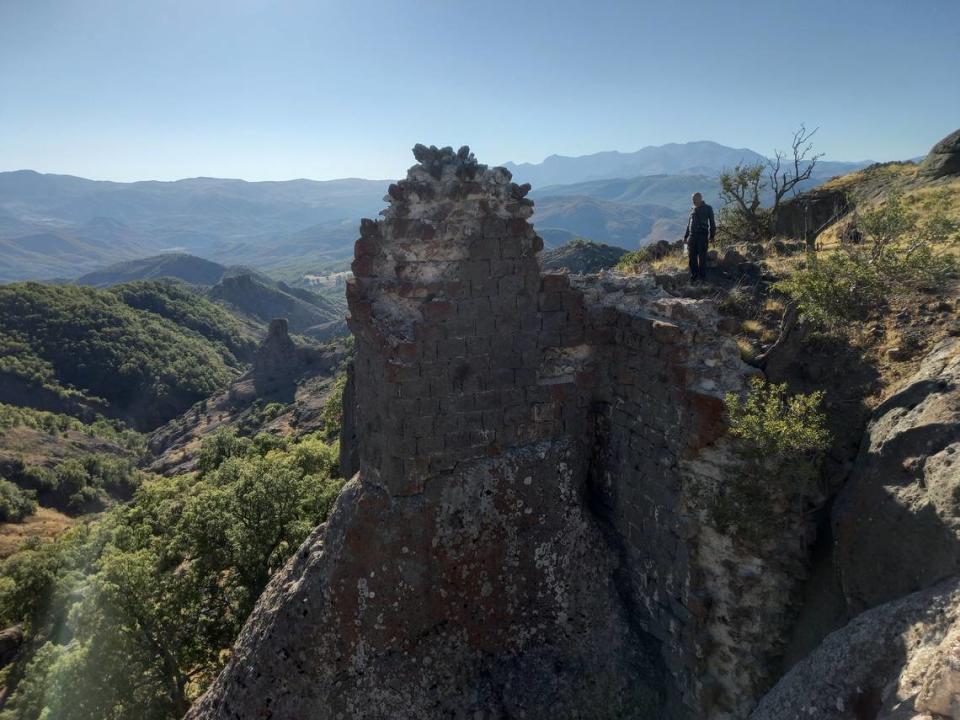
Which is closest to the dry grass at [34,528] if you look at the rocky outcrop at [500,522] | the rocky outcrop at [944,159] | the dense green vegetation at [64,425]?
the dense green vegetation at [64,425]

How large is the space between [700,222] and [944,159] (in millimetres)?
14950

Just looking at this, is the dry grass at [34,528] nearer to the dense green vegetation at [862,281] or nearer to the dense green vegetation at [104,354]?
the dense green vegetation at [104,354]

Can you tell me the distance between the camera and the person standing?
944cm

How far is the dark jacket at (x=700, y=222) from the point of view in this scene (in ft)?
30.9

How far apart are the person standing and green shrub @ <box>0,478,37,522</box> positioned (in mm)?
47329

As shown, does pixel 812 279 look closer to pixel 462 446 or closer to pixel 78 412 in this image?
pixel 462 446

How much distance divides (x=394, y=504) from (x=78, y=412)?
267 feet

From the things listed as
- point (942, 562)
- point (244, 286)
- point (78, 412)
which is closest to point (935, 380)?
point (942, 562)

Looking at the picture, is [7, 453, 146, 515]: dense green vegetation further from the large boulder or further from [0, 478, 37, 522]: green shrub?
the large boulder

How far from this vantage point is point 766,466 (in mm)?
5191

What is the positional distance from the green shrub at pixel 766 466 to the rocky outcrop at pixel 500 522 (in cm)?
18

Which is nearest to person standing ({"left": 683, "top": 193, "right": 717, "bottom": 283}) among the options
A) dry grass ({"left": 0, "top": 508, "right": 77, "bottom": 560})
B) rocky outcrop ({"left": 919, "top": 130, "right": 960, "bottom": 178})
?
rocky outcrop ({"left": 919, "top": 130, "right": 960, "bottom": 178})

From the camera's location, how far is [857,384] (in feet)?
18.5

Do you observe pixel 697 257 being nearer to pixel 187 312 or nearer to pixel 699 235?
pixel 699 235
